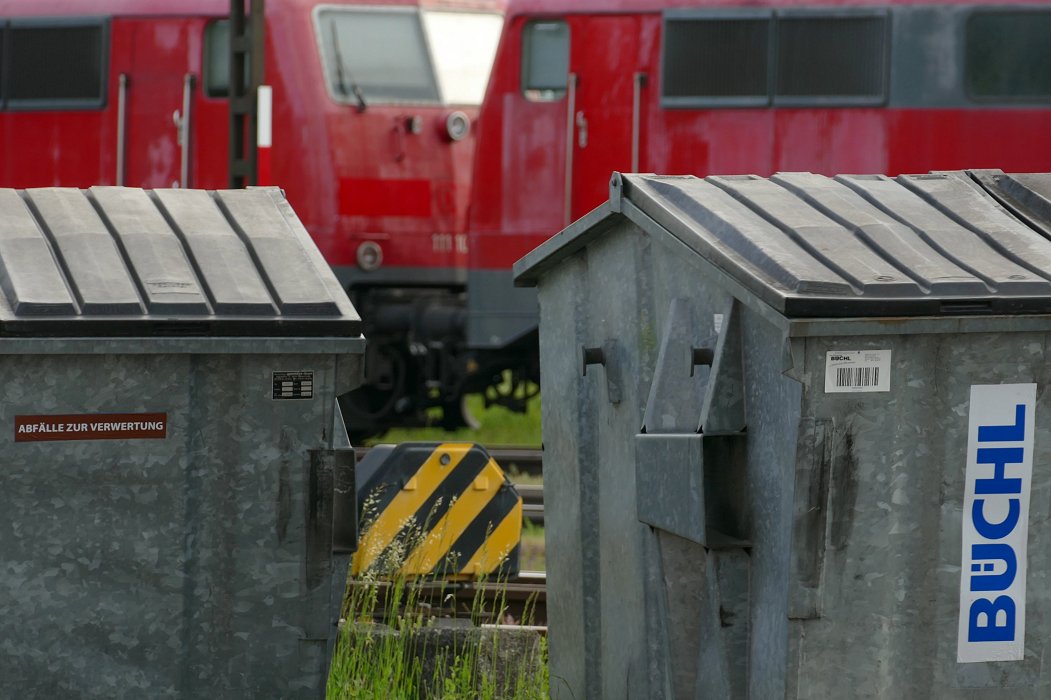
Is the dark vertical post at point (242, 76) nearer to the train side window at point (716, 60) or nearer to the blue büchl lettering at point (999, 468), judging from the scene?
the train side window at point (716, 60)

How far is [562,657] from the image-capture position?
448 centimetres

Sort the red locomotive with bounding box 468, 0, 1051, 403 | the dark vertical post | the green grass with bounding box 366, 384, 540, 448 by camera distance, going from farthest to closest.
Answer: the green grass with bounding box 366, 384, 540, 448, the red locomotive with bounding box 468, 0, 1051, 403, the dark vertical post

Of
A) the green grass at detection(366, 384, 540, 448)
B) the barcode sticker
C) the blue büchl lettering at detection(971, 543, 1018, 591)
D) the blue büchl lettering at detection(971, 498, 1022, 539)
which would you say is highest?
the barcode sticker

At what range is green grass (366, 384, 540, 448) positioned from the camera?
12289 mm

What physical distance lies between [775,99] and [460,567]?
5092mm

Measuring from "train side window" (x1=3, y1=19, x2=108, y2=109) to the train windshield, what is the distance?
63.2 inches

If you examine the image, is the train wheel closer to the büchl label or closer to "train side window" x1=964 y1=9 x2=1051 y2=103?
"train side window" x1=964 y1=9 x2=1051 y2=103

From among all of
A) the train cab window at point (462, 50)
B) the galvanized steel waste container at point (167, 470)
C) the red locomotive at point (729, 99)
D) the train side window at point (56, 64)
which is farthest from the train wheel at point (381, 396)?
the galvanized steel waste container at point (167, 470)

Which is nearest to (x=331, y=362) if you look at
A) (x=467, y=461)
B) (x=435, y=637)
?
(x=435, y=637)

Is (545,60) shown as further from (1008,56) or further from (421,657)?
(421,657)

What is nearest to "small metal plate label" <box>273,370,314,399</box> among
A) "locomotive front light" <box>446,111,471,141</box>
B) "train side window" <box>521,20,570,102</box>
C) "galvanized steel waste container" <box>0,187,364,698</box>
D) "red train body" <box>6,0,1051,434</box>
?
"galvanized steel waste container" <box>0,187,364,698</box>

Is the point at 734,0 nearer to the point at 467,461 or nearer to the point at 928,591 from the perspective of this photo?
the point at 467,461

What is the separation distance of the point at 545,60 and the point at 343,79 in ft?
4.88

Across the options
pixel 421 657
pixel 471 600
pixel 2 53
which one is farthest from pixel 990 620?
pixel 2 53
